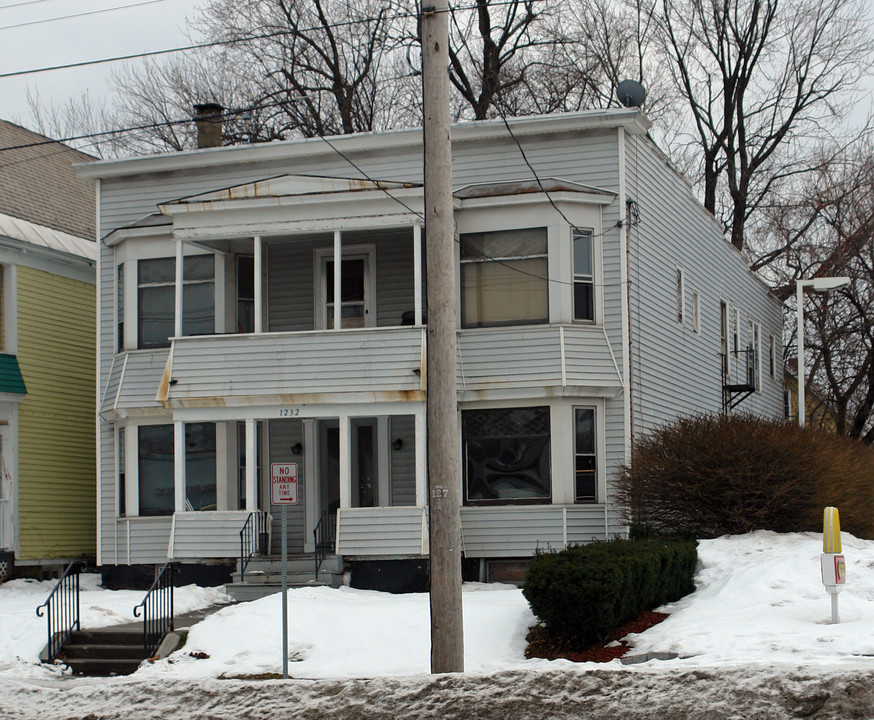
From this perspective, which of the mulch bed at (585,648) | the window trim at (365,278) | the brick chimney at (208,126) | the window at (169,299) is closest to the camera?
the mulch bed at (585,648)

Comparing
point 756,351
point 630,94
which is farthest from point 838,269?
point 630,94

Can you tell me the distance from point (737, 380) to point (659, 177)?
772 cm

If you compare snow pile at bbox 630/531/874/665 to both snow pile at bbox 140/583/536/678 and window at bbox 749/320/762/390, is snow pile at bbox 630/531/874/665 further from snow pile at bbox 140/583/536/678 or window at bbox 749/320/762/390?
window at bbox 749/320/762/390

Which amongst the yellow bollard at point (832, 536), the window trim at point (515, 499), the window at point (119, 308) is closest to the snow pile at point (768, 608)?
the yellow bollard at point (832, 536)

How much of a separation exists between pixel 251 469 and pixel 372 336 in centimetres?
289

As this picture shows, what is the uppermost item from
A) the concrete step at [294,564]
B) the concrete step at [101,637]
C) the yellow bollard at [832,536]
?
the yellow bollard at [832,536]

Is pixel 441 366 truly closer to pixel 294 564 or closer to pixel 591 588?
pixel 591 588

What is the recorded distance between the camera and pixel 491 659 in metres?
12.6

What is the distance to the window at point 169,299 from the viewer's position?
20.5m

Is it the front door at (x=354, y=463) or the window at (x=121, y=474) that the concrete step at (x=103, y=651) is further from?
the front door at (x=354, y=463)

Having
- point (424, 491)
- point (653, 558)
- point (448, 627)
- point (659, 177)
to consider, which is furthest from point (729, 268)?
point (448, 627)

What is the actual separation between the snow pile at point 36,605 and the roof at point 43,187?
24.2ft

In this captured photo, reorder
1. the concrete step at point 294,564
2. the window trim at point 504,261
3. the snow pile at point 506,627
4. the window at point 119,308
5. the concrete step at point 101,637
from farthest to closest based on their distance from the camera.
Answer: the window at point 119,308
the window trim at point 504,261
the concrete step at point 294,564
the concrete step at point 101,637
the snow pile at point 506,627

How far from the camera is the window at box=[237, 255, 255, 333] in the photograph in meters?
20.8
